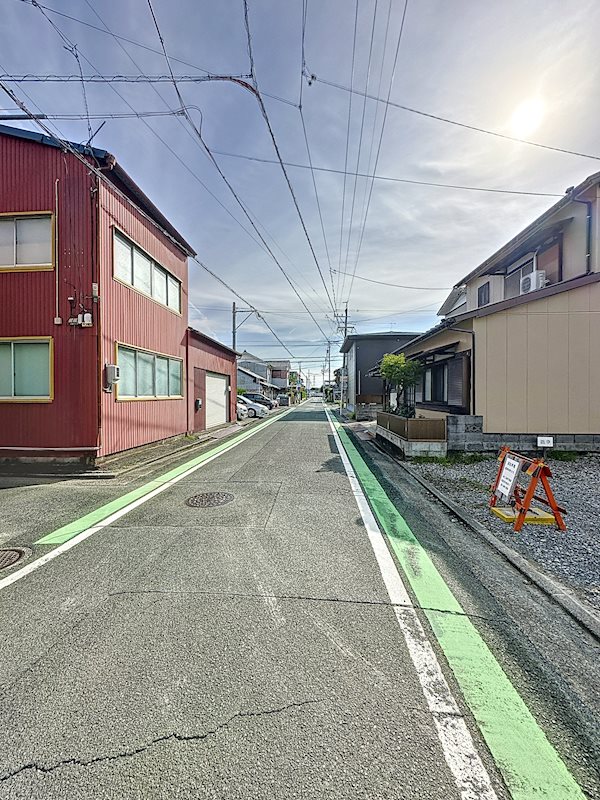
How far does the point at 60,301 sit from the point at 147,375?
9.72ft

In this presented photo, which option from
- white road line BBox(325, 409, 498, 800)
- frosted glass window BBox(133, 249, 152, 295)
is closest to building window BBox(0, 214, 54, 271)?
frosted glass window BBox(133, 249, 152, 295)

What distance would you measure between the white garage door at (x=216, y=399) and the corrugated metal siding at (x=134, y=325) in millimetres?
3152

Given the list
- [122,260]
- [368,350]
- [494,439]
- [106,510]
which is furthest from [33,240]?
[368,350]

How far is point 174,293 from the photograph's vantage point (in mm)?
13219

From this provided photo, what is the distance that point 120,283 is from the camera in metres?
9.48

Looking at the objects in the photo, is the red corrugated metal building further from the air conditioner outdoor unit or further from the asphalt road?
the air conditioner outdoor unit

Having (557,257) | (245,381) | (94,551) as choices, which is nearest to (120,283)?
(94,551)

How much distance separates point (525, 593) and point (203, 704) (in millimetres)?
2648

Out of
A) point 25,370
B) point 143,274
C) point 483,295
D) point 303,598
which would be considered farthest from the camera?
point 483,295

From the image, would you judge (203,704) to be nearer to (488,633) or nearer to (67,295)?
(488,633)

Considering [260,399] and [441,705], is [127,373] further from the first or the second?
[260,399]

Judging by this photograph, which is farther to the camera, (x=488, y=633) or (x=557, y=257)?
(x=557, y=257)

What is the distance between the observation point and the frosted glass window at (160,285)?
11727mm

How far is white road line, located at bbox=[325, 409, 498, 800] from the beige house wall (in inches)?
284
